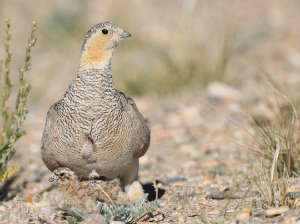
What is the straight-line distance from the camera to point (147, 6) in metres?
14.0

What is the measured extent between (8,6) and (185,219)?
12589 mm

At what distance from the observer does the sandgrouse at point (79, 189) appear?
348 centimetres

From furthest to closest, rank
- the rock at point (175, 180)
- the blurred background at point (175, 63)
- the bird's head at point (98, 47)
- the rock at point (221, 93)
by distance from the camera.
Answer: the rock at point (221, 93) < the blurred background at point (175, 63) < the rock at point (175, 180) < the bird's head at point (98, 47)

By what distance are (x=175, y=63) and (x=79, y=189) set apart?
17.2ft

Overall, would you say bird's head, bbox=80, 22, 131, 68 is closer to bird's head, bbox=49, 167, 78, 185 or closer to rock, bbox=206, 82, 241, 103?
bird's head, bbox=49, 167, 78, 185

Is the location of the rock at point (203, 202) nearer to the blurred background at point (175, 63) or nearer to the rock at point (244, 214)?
the rock at point (244, 214)

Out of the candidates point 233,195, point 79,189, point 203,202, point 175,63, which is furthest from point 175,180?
point 175,63

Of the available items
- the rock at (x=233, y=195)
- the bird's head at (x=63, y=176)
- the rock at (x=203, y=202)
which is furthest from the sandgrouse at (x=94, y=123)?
the rock at (x=233, y=195)

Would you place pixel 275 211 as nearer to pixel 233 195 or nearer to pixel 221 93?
pixel 233 195

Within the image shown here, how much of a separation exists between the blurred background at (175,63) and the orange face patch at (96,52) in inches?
49.2

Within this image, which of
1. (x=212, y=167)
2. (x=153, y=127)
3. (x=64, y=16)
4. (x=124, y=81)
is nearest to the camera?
(x=212, y=167)

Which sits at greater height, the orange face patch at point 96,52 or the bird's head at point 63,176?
the orange face patch at point 96,52

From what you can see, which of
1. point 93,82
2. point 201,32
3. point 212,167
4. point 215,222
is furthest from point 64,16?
point 215,222

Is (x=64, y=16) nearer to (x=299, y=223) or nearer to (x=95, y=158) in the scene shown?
(x=95, y=158)
